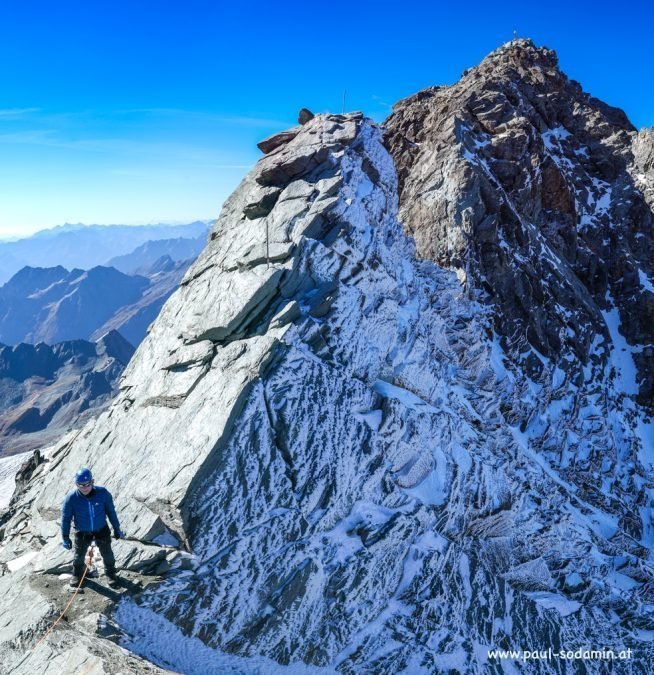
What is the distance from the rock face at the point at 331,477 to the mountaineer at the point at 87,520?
104 cm

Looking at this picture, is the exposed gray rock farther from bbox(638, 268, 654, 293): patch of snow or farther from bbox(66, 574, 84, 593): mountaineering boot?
bbox(638, 268, 654, 293): patch of snow

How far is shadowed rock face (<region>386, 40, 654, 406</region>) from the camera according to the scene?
143ft

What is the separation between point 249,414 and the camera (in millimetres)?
15570

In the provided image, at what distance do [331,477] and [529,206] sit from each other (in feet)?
146

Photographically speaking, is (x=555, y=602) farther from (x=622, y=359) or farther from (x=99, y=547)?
(x=622, y=359)

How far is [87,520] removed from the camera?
1212 centimetres

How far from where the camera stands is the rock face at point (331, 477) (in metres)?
14.0

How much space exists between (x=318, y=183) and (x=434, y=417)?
1411cm

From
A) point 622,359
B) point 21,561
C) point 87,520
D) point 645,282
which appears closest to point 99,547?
point 87,520

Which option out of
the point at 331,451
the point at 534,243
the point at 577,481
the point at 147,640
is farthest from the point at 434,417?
the point at 534,243

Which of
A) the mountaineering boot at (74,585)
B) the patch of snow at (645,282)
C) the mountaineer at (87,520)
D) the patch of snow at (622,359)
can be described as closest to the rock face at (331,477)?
the mountaineering boot at (74,585)

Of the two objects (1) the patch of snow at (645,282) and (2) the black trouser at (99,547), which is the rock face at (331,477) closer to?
(2) the black trouser at (99,547)

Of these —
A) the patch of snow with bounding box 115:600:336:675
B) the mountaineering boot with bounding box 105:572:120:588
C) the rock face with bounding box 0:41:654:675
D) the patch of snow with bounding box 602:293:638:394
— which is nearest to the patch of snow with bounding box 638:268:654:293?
the patch of snow with bounding box 602:293:638:394

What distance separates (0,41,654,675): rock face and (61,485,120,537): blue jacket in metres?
1.82
